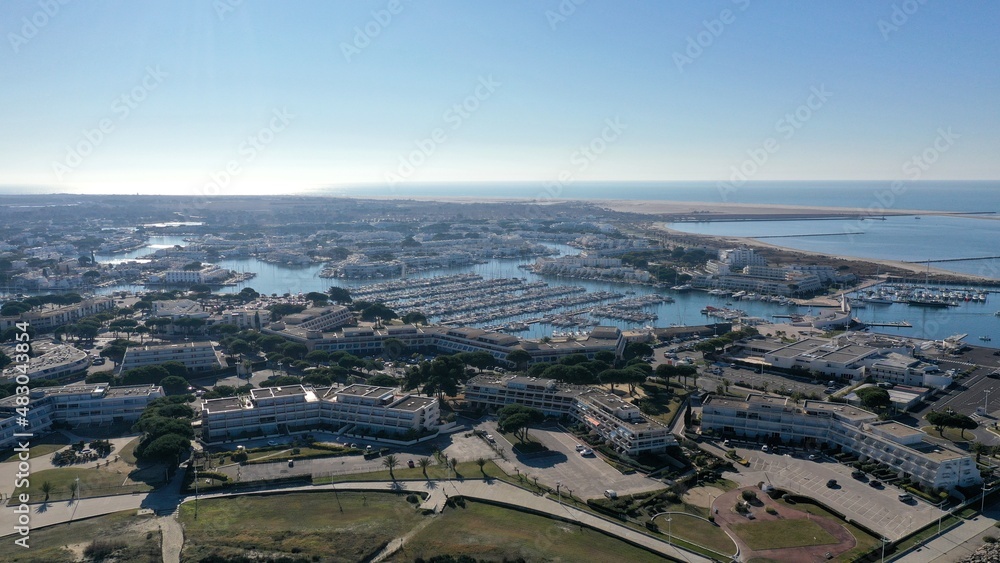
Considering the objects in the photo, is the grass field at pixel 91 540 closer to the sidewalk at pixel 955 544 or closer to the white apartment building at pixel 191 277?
the sidewalk at pixel 955 544

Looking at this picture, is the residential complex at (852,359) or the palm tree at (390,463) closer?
the palm tree at (390,463)

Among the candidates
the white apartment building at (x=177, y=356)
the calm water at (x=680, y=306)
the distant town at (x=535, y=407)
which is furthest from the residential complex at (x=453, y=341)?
the calm water at (x=680, y=306)

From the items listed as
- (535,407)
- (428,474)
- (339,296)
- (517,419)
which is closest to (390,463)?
(428,474)

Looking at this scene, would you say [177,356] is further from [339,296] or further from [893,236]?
[893,236]

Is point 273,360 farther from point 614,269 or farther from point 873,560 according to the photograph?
point 614,269

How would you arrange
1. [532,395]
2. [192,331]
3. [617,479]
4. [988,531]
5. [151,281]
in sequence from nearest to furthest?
[988,531] → [617,479] → [532,395] → [192,331] → [151,281]

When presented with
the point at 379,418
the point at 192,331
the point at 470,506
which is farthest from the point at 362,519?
the point at 192,331
